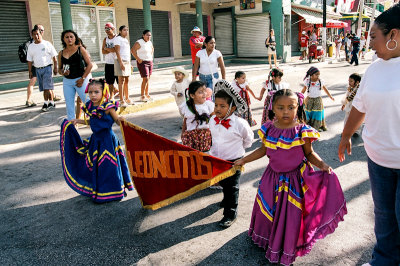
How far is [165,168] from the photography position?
3.52 metres

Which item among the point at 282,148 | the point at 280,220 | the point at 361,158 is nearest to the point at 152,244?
the point at 280,220

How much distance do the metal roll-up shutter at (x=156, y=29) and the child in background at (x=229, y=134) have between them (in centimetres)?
1544

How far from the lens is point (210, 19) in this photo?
24.2m

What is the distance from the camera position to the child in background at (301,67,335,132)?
6.98 m

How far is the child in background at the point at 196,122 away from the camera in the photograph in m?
4.47

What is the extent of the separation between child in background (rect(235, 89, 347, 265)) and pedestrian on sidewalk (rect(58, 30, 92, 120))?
15.5 ft

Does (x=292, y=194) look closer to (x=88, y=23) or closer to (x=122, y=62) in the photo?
(x=122, y=62)

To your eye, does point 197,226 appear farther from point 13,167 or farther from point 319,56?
point 319,56

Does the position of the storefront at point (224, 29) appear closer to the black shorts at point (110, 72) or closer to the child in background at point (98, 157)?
the black shorts at point (110, 72)

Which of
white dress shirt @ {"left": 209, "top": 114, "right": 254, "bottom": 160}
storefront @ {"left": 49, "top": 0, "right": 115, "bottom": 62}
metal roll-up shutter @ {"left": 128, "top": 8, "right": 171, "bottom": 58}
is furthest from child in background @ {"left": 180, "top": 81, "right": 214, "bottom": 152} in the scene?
metal roll-up shutter @ {"left": 128, "top": 8, "right": 171, "bottom": 58}

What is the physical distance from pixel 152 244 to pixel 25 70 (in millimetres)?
12737

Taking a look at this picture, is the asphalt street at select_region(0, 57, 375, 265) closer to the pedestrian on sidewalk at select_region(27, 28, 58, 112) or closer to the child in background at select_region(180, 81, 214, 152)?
the child in background at select_region(180, 81, 214, 152)

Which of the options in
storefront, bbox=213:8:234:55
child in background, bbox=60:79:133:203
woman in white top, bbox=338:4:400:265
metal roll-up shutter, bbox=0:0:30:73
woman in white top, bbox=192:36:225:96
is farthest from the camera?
storefront, bbox=213:8:234:55

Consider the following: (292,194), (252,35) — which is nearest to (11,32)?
(292,194)
